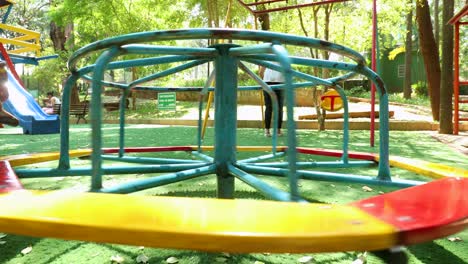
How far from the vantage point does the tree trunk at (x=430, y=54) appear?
782cm

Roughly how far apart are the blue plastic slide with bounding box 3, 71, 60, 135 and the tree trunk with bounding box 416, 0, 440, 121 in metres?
7.66

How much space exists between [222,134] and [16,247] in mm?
844

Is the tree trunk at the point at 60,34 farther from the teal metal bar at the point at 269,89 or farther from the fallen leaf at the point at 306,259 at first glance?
the fallen leaf at the point at 306,259

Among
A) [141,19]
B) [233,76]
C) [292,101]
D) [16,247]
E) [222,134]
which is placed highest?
[141,19]

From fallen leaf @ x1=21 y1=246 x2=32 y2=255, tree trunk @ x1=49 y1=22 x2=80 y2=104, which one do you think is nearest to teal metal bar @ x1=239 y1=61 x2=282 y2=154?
fallen leaf @ x1=21 y1=246 x2=32 y2=255

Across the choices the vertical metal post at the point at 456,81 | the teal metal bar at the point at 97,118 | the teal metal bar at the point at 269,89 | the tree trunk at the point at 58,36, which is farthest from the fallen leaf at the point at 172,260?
the tree trunk at the point at 58,36

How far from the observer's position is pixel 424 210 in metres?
0.73

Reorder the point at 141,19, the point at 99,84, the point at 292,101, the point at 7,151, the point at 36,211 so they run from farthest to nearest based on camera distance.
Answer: the point at 141,19 < the point at 7,151 < the point at 99,84 < the point at 292,101 < the point at 36,211

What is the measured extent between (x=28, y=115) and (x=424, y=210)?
24.5ft

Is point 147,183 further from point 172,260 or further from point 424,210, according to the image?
point 424,210

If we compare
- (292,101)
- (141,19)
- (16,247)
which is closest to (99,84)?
(292,101)

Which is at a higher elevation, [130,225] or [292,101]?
[292,101]

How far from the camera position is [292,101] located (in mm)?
802

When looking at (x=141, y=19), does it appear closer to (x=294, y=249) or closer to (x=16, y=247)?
(x=16, y=247)
